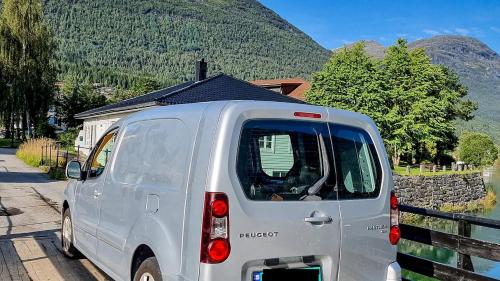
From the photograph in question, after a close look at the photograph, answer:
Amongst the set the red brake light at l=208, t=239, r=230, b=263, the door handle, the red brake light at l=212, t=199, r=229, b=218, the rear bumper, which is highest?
the red brake light at l=212, t=199, r=229, b=218

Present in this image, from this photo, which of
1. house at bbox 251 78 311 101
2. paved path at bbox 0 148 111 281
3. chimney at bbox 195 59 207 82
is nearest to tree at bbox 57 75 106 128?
house at bbox 251 78 311 101

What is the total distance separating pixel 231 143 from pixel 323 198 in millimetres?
Result: 845

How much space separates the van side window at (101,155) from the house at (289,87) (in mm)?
47596

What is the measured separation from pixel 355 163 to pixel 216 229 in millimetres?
1360

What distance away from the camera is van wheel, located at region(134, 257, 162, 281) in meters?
3.61

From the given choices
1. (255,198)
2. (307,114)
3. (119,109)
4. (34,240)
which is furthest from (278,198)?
(119,109)

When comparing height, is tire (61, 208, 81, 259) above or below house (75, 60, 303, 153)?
below

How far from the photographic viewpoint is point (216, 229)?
10.3 feet

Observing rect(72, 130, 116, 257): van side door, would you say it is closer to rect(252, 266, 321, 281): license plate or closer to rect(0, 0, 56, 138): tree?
rect(252, 266, 321, 281): license plate

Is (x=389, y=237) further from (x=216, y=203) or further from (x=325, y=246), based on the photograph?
(x=216, y=203)

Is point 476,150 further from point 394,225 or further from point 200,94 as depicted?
point 394,225

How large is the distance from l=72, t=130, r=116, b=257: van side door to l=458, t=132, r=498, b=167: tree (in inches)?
2593

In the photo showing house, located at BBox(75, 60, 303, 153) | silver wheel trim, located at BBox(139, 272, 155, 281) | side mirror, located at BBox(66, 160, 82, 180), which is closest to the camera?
silver wheel trim, located at BBox(139, 272, 155, 281)

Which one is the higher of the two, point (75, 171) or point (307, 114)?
point (307, 114)
